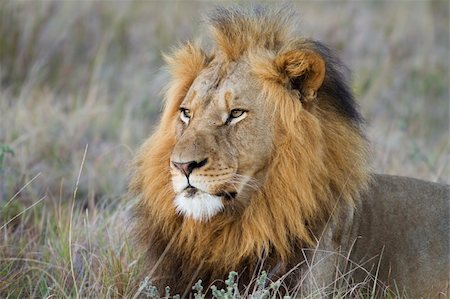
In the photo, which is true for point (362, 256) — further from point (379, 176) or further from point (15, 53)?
point (15, 53)

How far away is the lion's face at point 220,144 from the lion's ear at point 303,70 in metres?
0.15

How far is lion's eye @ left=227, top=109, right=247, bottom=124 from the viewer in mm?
4121

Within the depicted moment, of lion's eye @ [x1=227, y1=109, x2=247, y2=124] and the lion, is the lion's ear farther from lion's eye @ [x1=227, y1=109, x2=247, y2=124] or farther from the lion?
lion's eye @ [x1=227, y1=109, x2=247, y2=124]

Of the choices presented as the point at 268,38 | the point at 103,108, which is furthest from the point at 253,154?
the point at 103,108

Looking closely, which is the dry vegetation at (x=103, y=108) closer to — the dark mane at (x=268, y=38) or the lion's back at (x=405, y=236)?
the dark mane at (x=268, y=38)

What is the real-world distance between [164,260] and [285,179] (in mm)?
704

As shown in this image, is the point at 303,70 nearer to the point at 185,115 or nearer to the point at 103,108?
the point at 185,115

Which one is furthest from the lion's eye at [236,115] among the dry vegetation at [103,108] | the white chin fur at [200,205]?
the dry vegetation at [103,108]

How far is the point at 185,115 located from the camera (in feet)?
14.1

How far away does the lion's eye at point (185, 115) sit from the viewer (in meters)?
4.27

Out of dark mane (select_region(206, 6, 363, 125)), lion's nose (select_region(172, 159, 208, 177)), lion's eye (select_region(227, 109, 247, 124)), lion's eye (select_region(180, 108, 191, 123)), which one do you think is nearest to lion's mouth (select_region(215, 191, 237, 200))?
lion's nose (select_region(172, 159, 208, 177))

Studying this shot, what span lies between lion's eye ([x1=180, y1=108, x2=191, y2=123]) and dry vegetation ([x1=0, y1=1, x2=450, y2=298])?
2.23ft

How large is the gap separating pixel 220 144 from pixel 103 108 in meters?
4.34

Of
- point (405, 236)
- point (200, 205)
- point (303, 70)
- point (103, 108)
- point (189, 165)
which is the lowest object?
point (103, 108)
